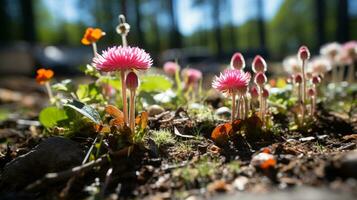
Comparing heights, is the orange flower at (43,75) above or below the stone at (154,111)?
above

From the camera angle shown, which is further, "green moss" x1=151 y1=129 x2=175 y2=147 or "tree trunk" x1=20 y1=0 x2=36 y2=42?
"tree trunk" x1=20 y1=0 x2=36 y2=42

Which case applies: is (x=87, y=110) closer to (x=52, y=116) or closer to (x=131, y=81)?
(x=131, y=81)

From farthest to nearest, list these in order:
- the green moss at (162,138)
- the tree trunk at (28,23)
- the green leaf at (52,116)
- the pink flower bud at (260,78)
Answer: the tree trunk at (28,23) → the green leaf at (52,116) → the pink flower bud at (260,78) → the green moss at (162,138)

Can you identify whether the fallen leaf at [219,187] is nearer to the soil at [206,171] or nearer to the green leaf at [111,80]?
the soil at [206,171]

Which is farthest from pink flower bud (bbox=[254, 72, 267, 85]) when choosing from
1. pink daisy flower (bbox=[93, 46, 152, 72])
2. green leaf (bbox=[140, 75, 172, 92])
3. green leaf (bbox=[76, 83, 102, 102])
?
green leaf (bbox=[76, 83, 102, 102])

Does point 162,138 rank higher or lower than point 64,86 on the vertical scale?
lower

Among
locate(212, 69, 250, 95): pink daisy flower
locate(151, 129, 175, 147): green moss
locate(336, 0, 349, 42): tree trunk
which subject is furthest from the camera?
locate(336, 0, 349, 42): tree trunk

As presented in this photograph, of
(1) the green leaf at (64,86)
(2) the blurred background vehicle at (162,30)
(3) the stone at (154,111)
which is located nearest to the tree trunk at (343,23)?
(2) the blurred background vehicle at (162,30)

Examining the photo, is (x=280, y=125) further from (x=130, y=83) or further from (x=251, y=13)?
(x=251, y=13)

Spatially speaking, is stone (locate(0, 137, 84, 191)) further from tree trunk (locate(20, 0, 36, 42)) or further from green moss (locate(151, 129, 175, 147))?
tree trunk (locate(20, 0, 36, 42))

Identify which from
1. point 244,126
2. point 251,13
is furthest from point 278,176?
point 251,13

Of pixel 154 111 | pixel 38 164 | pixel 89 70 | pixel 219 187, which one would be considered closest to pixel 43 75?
pixel 89 70

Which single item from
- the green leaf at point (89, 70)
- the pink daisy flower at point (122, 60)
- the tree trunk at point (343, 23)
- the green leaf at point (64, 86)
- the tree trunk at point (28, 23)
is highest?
the tree trunk at point (28, 23)
